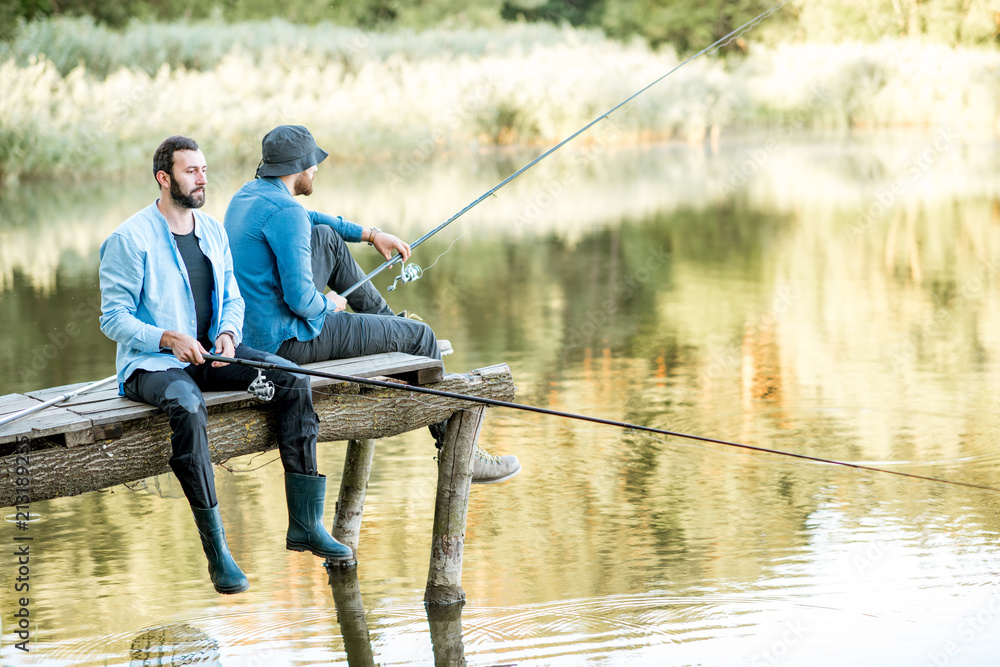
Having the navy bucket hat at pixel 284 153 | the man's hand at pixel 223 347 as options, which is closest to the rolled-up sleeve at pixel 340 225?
the navy bucket hat at pixel 284 153

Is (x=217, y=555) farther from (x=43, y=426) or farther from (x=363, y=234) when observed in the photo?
(x=363, y=234)

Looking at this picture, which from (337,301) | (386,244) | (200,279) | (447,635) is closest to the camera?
(200,279)

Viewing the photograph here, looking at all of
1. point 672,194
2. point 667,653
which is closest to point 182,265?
point 667,653

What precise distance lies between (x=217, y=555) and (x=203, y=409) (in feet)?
1.52

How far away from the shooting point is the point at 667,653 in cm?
406

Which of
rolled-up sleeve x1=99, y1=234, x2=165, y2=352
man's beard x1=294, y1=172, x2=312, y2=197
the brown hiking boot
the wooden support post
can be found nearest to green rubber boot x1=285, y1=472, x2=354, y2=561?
the wooden support post

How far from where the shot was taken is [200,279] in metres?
4.12

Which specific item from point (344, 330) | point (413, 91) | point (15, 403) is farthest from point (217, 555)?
point (413, 91)

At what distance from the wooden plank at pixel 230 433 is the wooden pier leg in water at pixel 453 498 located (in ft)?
0.23

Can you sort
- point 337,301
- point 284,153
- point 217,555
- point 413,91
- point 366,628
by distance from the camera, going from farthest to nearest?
point 413,91, point 337,301, point 284,153, point 366,628, point 217,555

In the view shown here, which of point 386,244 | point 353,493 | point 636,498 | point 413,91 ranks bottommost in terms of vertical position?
point 636,498

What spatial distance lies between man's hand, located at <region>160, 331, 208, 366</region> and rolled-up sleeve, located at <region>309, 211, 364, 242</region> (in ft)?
3.87

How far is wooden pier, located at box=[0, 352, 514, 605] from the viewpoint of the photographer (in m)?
3.66

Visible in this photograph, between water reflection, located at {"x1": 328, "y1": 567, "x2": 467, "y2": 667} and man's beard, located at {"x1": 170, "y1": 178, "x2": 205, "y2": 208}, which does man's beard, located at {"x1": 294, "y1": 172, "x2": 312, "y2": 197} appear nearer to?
man's beard, located at {"x1": 170, "y1": 178, "x2": 205, "y2": 208}
